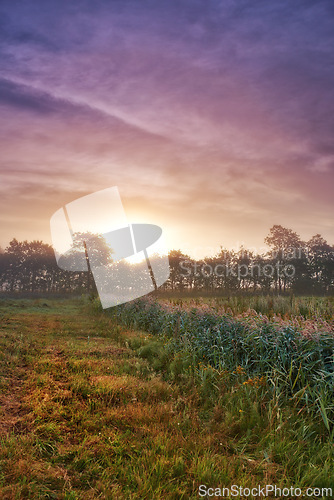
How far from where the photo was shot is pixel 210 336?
7.12m

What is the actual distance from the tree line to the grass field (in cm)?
3174

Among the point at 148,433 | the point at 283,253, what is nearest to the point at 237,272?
the point at 283,253

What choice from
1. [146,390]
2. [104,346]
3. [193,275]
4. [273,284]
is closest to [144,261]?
[193,275]

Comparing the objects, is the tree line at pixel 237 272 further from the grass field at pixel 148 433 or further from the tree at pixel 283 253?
the grass field at pixel 148 433

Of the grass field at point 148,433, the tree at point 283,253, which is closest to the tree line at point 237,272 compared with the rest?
the tree at point 283,253

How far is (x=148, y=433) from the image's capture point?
13.4 feet

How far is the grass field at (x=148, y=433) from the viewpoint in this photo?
321 cm

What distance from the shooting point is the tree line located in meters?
43.5

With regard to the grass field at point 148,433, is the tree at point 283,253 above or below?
above

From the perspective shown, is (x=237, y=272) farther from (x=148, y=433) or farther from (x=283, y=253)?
(x=148, y=433)

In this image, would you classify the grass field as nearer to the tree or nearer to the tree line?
the tree line

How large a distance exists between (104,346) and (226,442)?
18.2ft

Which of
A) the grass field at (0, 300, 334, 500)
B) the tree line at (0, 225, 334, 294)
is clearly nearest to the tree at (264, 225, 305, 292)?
the tree line at (0, 225, 334, 294)

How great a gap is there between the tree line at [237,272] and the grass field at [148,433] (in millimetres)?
31740
